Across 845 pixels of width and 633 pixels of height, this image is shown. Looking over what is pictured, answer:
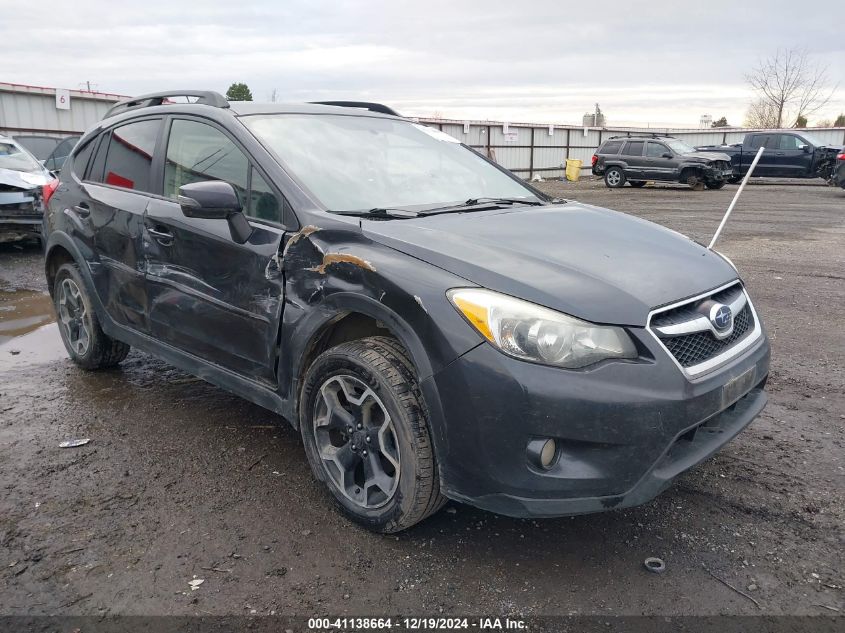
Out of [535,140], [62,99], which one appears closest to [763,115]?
[535,140]

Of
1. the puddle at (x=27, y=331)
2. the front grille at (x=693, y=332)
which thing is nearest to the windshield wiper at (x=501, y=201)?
the front grille at (x=693, y=332)

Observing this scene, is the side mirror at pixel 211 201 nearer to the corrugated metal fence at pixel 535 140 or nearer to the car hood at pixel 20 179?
the car hood at pixel 20 179

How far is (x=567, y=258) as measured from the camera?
108 inches

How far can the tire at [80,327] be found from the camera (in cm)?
457

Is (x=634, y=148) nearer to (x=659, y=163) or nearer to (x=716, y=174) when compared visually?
(x=659, y=163)

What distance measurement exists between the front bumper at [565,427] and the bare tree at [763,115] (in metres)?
55.9

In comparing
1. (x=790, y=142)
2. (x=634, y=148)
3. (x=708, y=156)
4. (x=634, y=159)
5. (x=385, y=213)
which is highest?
(x=790, y=142)

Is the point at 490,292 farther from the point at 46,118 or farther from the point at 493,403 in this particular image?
the point at 46,118

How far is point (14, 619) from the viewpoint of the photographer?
2.36m

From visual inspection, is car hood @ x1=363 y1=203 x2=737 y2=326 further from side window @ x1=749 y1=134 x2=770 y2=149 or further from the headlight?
side window @ x1=749 y1=134 x2=770 y2=149

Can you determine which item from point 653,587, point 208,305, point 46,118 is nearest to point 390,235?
point 208,305

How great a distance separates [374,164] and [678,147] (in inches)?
881

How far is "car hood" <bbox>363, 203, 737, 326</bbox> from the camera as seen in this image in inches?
97.3

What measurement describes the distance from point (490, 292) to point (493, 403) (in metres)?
0.39
